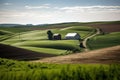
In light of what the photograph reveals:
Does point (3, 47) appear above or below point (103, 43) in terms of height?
above

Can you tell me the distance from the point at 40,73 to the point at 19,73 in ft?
4.18

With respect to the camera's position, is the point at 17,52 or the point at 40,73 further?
the point at 17,52

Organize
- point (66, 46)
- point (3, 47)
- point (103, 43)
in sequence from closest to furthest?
point (3, 47) < point (66, 46) < point (103, 43)

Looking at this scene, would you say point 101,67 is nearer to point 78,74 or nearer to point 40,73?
point 78,74

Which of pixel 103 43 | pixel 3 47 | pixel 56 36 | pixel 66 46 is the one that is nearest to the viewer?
pixel 3 47

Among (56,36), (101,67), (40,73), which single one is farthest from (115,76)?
(56,36)

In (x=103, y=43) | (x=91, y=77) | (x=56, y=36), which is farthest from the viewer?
(x=56, y=36)

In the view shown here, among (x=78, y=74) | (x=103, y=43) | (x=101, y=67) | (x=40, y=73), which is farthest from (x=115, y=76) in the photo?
(x=103, y=43)

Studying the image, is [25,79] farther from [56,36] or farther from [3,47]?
[56,36]

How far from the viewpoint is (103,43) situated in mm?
74312

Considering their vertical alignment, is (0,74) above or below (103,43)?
above

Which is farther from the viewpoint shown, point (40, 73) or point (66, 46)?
point (66, 46)

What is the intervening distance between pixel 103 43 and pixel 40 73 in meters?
64.6

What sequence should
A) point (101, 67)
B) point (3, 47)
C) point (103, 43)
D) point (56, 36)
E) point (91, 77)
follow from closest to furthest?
point (91, 77)
point (101, 67)
point (3, 47)
point (103, 43)
point (56, 36)
